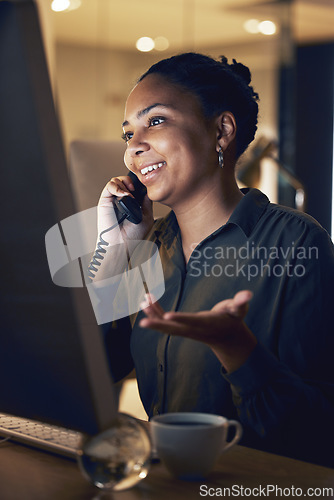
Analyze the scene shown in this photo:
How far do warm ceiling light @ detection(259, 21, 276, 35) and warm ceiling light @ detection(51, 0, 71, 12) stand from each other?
1.80 m

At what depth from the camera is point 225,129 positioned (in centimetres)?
144

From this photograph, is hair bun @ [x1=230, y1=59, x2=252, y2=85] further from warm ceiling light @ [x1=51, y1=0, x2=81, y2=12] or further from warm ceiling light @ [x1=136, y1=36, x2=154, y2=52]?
warm ceiling light @ [x1=136, y1=36, x2=154, y2=52]

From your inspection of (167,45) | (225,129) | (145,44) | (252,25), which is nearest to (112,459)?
(225,129)

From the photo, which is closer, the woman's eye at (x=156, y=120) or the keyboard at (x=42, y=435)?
the keyboard at (x=42, y=435)

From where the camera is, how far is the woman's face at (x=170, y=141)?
1367 mm

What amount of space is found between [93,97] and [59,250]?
4188 millimetres

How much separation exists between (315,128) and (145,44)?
2674mm

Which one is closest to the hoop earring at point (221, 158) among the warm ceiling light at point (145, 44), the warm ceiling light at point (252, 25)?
the warm ceiling light at point (145, 44)

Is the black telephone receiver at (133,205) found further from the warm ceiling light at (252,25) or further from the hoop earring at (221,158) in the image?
the warm ceiling light at (252,25)

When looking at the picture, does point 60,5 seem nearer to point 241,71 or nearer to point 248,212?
point 241,71

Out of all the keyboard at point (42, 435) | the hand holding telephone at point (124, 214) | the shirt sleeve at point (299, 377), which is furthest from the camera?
the hand holding telephone at point (124, 214)

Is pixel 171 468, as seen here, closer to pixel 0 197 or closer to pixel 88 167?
pixel 0 197

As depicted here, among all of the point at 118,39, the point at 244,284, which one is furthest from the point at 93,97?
the point at 244,284

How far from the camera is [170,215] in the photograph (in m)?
1.47
